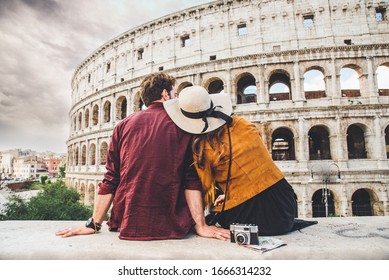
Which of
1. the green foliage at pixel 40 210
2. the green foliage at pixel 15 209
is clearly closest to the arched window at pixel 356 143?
the green foliage at pixel 40 210

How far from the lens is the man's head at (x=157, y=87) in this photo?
2.12 metres

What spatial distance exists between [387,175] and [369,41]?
24.5ft

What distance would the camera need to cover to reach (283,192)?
197 cm

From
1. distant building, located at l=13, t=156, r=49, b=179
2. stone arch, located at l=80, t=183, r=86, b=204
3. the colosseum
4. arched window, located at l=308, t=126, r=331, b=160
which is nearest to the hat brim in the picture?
distant building, located at l=13, t=156, r=49, b=179

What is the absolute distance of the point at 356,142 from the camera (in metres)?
13.7

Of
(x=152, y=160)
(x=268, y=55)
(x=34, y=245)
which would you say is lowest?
(x=34, y=245)

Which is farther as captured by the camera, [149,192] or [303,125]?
[303,125]

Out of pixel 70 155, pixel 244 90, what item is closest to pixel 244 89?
pixel 244 90

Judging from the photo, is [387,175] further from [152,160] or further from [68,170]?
[68,170]

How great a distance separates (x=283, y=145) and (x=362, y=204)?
272 inches

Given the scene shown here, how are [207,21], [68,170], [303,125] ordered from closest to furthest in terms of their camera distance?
[303,125] → [207,21] → [68,170]

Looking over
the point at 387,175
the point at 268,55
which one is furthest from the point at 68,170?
the point at 387,175

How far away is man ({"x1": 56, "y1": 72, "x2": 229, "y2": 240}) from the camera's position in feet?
6.21

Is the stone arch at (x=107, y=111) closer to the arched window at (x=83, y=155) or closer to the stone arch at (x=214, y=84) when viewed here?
the arched window at (x=83, y=155)
